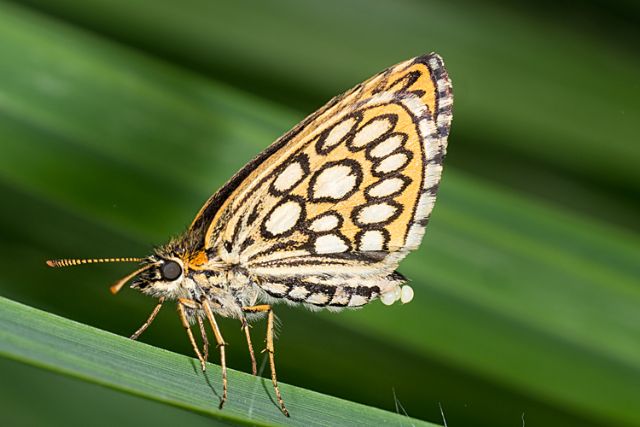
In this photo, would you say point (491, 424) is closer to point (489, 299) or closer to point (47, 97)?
point (489, 299)

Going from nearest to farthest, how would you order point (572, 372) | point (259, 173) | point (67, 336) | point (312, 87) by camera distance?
point (67, 336) → point (259, 173) → point (572, 372) → point (312, 87)

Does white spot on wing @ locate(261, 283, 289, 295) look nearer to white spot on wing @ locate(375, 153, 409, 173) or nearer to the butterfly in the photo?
the butterfly

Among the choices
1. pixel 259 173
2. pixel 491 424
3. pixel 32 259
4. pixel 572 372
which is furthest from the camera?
pixel 32 259

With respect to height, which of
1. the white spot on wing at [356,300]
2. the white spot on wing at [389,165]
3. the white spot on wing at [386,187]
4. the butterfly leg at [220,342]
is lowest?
the butterfly leg at [220,342]

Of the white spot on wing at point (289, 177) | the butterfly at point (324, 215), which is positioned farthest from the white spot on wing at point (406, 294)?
the white spot on wing at point (289, 177)

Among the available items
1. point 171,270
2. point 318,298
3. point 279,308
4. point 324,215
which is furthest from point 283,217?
point 279,308

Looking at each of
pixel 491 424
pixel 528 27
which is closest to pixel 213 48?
pixel 528 27

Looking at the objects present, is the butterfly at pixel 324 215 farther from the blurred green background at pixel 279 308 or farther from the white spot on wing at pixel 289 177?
the blurred green background at pixel 279 308
